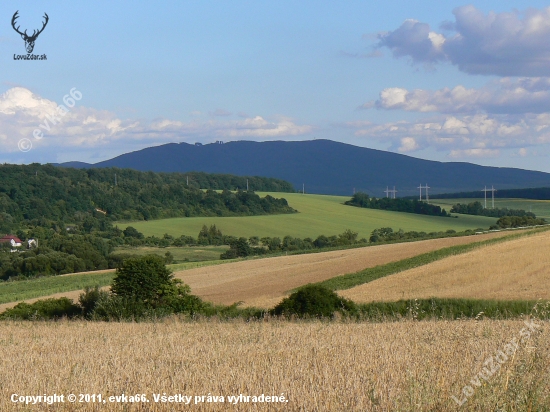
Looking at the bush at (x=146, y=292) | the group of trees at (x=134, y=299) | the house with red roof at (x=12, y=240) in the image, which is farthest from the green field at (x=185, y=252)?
the bush at (x=146, y=292)

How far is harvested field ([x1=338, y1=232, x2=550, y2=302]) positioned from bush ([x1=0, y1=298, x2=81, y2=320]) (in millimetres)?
11134

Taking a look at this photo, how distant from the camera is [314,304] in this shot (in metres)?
20.3

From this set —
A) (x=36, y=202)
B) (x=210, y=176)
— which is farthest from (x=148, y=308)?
(x=210, y=176)

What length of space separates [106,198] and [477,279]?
91987 mm

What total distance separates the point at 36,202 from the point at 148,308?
87723 millimetres

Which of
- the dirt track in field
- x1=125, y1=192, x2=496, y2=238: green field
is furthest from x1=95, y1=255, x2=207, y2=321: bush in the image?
x1=125, y1=192, x2=496, y2=238: green field

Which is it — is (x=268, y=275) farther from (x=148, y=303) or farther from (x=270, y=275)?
(x=148, y=303)

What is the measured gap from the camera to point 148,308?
21469 millimetres

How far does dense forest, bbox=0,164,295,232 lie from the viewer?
4031 inches

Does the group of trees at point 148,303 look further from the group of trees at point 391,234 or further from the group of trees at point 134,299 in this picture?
the group of trees at point 391,234

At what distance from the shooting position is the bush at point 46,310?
73.7ft

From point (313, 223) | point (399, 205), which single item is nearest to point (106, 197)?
point (313, 223)

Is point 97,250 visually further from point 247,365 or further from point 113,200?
point 247,365

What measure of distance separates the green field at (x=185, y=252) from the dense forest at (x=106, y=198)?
73.7ft
